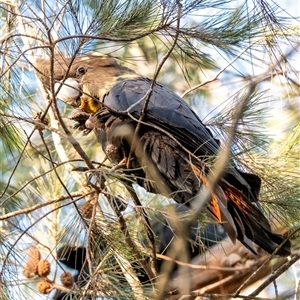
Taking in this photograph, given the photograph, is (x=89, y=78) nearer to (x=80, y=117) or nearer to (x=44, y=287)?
(x=80, y=117)

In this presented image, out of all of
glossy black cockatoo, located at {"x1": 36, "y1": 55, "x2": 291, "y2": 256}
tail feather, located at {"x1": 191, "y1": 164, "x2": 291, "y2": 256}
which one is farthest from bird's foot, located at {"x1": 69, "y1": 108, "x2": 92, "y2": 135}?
tail feather, located at {"x1": 191, "y1": 164, "x2": 291, "y2": 256}

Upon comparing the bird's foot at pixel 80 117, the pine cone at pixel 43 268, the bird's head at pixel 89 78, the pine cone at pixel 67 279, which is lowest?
the pine cone at pixel 67 279

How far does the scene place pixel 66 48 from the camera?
1.63m

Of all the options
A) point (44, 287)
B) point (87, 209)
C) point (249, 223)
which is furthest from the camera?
point (44, 287)

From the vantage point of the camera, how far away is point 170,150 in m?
1.70

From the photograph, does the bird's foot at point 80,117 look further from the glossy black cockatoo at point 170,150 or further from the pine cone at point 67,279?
the pine cone at point 67,279

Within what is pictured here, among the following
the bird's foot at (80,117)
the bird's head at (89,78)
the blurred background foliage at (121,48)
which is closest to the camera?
the blurred background foliage at (121,48)

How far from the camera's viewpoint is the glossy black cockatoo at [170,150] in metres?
1.60

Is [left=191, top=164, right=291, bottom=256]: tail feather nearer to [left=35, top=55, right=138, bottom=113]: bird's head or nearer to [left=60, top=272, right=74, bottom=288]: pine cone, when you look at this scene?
[left=35, top=55, right=138, bottom=113]: bird's head

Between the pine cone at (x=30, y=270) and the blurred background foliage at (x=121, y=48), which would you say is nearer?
the blurred background foliage at (x=121, y=48)

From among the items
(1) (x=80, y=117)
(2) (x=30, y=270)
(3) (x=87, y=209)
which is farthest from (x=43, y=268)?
(1) (x=80, y=117)

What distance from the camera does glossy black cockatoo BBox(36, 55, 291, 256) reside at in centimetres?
160

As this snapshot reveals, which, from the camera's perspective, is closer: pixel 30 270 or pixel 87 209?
pixel 87 209

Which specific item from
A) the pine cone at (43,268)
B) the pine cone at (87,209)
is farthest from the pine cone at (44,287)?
the pine cone at (87,209)
